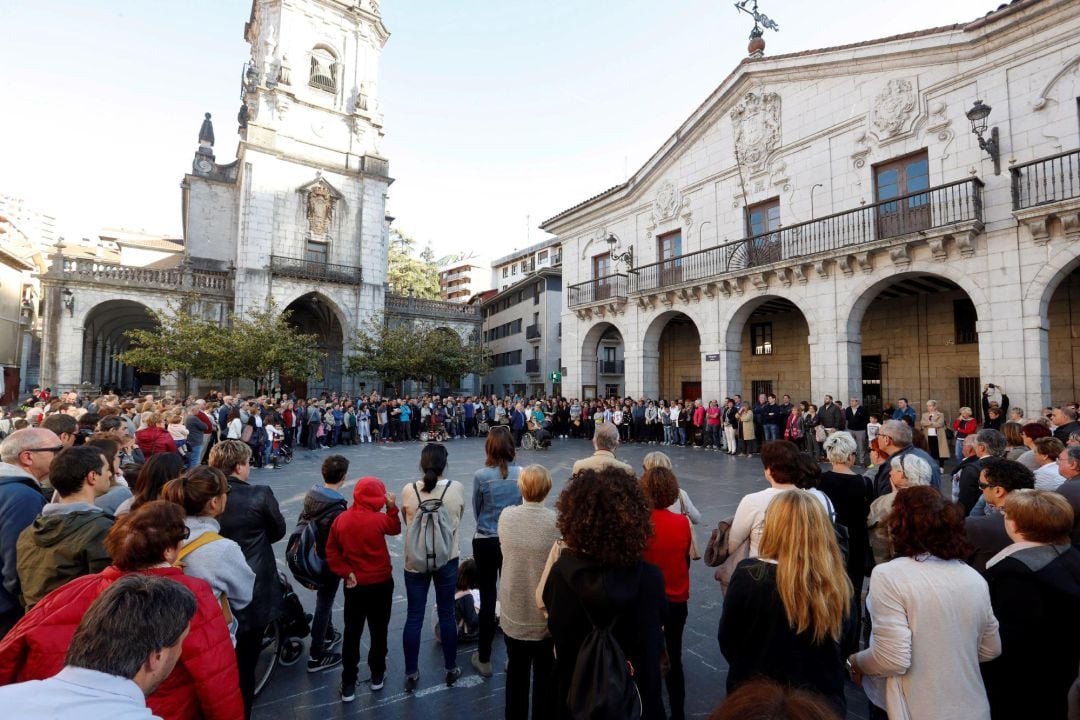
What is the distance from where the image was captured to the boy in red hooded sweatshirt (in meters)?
3.54

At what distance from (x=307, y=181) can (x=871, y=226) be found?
27238mm

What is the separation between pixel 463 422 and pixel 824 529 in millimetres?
20252

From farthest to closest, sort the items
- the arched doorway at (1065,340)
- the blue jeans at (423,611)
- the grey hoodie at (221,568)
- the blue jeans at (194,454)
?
the arched doorway at (1065,340), the blue jeans at (194,454), the blue jeans at (423,611), the grey hoodie at (221,568)

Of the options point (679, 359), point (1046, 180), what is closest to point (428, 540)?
point (1046, 180)

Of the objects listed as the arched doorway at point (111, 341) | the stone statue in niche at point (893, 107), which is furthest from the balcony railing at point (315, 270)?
the stone statue in niche at point (893, 107)

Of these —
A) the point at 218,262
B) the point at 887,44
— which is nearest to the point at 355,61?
the point at 218,262

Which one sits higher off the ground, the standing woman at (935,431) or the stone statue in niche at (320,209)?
the stone statue in niche at (320,209)

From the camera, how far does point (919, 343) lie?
631 inches

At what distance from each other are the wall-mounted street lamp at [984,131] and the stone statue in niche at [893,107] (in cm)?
183

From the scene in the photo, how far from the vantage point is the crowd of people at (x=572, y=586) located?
1.74m

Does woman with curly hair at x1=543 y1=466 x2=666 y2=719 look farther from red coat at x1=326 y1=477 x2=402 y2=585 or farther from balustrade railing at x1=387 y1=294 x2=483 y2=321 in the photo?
balustrade railing at x1=387 y1=294 x2=483 y2=321

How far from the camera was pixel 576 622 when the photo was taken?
226 centimetres

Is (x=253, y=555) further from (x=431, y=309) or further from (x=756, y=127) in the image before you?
(x=431, y=309)

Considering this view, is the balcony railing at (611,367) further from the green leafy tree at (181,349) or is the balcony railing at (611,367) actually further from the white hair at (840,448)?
the white hair at (840,448)
